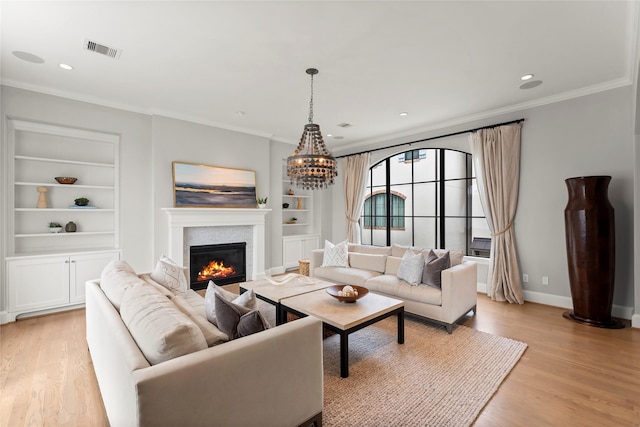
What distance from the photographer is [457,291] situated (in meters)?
3.23

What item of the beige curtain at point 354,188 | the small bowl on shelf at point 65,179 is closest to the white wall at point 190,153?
the small bowl on shelf at point 65,179

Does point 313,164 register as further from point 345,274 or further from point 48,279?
point 48,279

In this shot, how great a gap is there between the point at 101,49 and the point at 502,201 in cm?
527

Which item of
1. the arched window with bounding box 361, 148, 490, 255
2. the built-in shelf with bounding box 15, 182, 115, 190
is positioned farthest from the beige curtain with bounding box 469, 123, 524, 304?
the built-in shelf with bounding box 15, 182, 115, 190

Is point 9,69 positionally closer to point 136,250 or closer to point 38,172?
point 38,172

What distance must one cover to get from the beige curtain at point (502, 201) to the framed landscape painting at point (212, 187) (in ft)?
13.3

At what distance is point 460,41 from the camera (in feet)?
8.71

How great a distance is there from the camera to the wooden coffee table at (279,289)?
302 centimetres

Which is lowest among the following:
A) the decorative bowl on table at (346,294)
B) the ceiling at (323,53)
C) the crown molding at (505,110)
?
the decorative bowl on table at (346,294)

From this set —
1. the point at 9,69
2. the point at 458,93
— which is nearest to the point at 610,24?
the point at 458,93

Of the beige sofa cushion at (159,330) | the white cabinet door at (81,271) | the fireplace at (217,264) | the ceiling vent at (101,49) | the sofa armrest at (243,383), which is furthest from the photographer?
the fireplace at (217,264)

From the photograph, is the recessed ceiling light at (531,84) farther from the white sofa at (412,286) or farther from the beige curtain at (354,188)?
the beige curtain at (354,188)

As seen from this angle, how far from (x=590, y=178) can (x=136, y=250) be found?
6106 mm

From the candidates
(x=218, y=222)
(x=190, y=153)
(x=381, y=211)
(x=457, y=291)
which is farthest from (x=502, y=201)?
(x=190, y=153)
